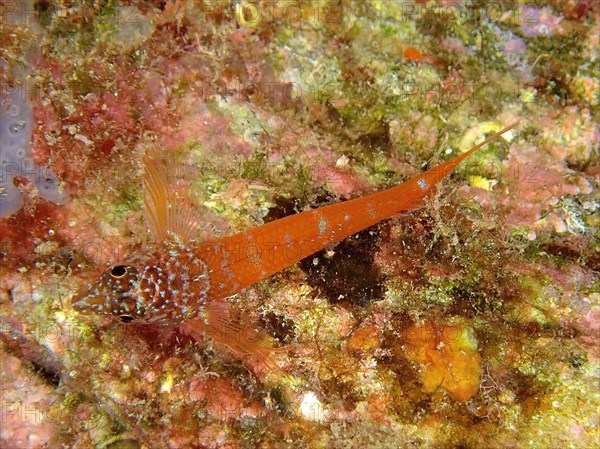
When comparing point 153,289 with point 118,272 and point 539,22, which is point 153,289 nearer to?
point 118,272

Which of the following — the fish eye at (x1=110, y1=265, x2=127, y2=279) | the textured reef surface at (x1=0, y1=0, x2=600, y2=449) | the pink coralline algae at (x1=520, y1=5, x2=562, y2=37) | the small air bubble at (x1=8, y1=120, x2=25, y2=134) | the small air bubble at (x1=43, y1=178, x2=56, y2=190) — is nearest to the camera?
the textured reef surface at (x1=0, y1=0, x2=600, y2=449)

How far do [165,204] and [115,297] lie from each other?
1.16 m

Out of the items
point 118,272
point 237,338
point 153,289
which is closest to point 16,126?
point 118,272

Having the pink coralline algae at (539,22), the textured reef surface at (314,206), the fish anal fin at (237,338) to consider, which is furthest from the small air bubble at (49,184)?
the pink coralline algae at (539,22)

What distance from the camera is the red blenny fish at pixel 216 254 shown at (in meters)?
4.35

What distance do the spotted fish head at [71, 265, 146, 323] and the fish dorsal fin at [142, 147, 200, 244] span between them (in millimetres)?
600

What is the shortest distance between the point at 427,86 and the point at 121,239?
15.2ft

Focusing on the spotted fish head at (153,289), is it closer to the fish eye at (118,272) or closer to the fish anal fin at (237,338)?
the fish eye at (118,272)

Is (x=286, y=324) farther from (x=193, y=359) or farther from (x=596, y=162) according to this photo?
(x=596, y=162)

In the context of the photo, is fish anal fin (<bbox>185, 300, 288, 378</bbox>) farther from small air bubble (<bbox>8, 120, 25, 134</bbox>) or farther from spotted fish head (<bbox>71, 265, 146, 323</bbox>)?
small air bubble (<bbox>8, 120, 25, 134</bbox>)

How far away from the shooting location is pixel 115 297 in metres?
4.19

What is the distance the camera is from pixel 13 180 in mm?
4523

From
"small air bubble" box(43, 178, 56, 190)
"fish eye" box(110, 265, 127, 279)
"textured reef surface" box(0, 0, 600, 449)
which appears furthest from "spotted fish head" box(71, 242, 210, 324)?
"small air bubble" box(43, 178, 56, 190)

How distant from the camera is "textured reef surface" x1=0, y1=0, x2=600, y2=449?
4.14m
